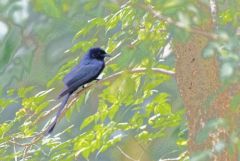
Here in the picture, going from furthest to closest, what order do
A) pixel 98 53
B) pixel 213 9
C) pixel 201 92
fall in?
pixel 98 53 < pixel 201 92 < pixel 213 9

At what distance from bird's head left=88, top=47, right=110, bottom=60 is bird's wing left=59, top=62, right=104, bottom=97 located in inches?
5.7

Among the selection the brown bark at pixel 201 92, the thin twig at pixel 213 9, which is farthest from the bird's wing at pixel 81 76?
the thin twig at pixel 213 9

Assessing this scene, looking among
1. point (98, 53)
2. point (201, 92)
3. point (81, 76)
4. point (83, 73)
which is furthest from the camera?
point (98, 53)

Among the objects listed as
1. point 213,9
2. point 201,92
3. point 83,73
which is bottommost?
point 201,92

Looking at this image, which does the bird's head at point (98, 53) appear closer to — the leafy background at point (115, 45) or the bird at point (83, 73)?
the bird at point (83, 73)

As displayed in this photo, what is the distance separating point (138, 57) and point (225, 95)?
1.44 metres

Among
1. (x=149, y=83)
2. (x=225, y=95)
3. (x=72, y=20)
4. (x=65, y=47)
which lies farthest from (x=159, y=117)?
(x=65, y=47)

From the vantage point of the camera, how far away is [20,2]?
4.78 meters

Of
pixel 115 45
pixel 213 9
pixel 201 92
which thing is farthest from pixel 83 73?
pixel 213 9

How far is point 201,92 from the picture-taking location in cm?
619

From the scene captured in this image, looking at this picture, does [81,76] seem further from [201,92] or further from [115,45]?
[201,92]

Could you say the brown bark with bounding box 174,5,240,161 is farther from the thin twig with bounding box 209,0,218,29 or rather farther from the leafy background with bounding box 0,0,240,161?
the thin twig with bounding box 209,0,218,29

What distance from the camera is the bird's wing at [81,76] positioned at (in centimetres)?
668

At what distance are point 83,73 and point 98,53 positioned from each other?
0.61 meters
